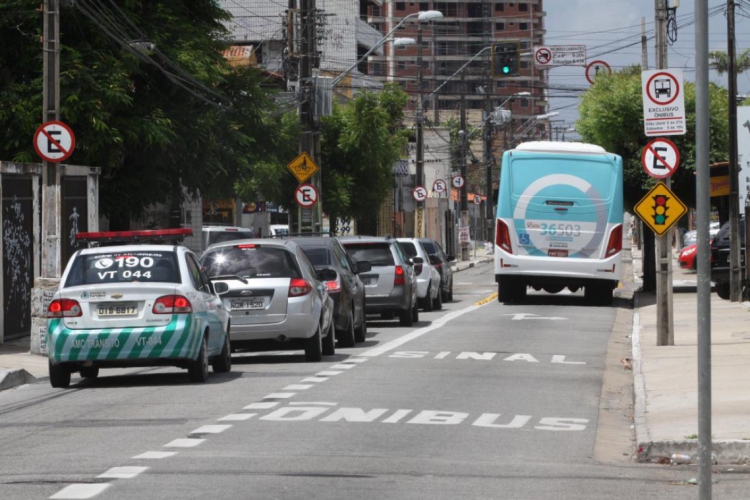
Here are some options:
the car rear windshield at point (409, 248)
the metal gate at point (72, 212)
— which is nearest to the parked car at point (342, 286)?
the metal gate at point (72, 212)

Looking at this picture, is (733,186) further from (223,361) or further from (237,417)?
(237,417)

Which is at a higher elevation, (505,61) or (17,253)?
(505,61)

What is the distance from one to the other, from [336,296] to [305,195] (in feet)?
47.4

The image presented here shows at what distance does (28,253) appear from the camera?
23.4m

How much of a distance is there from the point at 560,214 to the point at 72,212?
1273cm

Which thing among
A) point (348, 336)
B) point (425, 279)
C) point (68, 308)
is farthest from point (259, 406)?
point (425, 279)

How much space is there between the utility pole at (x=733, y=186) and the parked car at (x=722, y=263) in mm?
621

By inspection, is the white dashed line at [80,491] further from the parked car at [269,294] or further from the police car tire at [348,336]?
the police car tire at [348,336]

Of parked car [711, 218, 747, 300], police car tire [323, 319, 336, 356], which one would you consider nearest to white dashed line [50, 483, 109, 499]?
police car tire [323, 319, 336, 356]

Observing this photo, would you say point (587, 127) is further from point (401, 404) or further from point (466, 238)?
point (466, 238)

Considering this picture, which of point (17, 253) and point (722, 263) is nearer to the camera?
point (17, 253)

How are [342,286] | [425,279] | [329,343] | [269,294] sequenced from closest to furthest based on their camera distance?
[269,294]
[329,343]
[342,286]
[425,279]

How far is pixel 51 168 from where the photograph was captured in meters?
21.7

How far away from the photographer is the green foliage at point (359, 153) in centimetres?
5200
